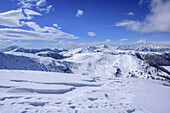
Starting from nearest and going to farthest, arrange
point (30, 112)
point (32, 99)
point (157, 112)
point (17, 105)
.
→ point (30, 112)
point (17, 105)
point (32, 99)
point (157, 112)

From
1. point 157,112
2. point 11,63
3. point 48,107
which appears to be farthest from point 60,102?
point 11,63

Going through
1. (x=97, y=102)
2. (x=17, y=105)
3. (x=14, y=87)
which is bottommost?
(x=97, y=102)

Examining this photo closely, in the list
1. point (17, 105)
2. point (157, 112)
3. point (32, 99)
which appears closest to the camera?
point (17, 105)

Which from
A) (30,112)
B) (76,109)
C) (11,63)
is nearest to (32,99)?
(30,112)

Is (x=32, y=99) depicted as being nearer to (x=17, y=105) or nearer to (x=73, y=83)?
(x=17, y=105)

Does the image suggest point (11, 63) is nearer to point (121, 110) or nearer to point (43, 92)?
point (43, 92)

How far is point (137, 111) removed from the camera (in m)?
6.07

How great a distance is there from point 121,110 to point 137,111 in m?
1.09

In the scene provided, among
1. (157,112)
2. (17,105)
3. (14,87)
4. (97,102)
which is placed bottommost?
(157,112)

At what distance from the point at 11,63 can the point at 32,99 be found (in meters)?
56.7

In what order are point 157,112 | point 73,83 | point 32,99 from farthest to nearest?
point 73,83 → point 157,112 → point 32,99

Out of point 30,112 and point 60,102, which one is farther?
point 60,102

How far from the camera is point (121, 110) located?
596 cm

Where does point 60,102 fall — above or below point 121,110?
above
